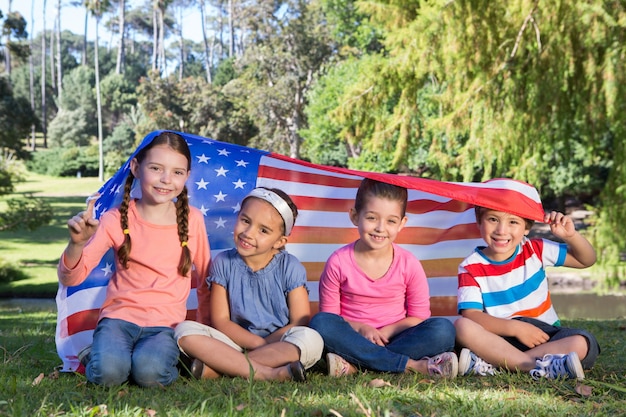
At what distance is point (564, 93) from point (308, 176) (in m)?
4.05

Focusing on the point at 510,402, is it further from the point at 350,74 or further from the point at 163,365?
the point at 350,74

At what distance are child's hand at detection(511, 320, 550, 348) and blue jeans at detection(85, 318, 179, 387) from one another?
1.56 m

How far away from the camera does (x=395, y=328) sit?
11.5ft

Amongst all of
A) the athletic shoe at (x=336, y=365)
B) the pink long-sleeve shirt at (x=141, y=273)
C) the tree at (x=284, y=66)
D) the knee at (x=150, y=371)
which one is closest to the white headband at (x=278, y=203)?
the pink long-sleeve shirt at (x=141, y=273)

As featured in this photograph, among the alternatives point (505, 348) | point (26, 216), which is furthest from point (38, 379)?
point (26, 216)

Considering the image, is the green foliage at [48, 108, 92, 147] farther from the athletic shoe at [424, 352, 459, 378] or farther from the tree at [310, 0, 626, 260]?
the athletic shoe at [424, 352, 459, 378]

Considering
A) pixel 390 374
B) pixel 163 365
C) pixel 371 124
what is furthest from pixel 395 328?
pixel 371 124

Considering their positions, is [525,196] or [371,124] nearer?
[525,196]

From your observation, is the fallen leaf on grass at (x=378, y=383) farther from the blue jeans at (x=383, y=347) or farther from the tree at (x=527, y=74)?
the tree at (x=527, y=74)

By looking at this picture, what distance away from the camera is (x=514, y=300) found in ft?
11.5

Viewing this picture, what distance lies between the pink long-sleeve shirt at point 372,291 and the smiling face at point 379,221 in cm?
15

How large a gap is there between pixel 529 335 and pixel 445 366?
47cm

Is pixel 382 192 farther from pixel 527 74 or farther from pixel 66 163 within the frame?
pixel 66 163

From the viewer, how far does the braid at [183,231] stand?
3395mm
